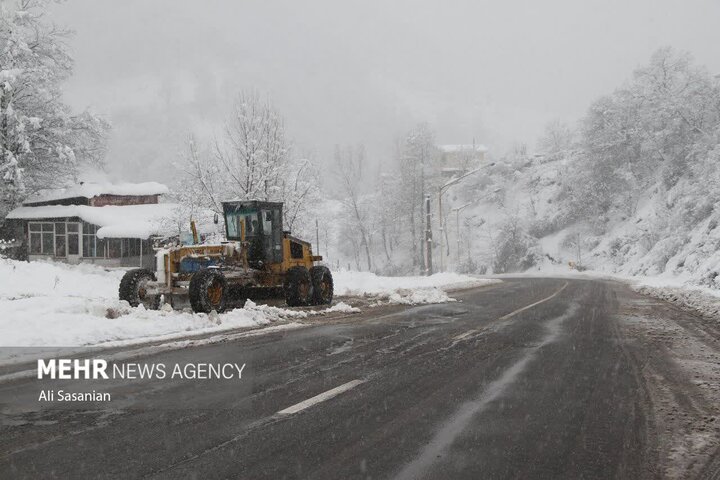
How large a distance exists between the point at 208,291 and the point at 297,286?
2.95 metres

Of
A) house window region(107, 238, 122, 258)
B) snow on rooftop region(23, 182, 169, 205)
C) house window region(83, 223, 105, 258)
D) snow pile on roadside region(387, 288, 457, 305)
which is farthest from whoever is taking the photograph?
house window region(107, 238, 122, 258)

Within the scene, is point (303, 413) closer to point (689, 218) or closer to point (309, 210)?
point (309, 210)

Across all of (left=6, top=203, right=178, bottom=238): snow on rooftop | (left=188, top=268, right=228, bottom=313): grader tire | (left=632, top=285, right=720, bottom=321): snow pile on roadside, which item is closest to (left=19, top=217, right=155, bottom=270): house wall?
(left=6, top=203, right=178, bottom=238): snow on rooftop

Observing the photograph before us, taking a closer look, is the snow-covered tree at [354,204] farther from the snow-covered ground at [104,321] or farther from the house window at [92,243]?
the snow-covered ground at [104,321]

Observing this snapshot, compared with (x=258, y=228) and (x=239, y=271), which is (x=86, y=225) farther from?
(x=239, y=271)

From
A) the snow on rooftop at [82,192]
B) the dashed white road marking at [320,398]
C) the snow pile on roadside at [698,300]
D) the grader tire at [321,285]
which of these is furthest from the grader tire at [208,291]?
the snow on rooftop at [82,192]

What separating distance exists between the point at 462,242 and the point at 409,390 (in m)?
74.2

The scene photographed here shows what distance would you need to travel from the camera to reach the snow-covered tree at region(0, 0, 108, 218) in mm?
31938

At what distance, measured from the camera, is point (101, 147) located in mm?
37969

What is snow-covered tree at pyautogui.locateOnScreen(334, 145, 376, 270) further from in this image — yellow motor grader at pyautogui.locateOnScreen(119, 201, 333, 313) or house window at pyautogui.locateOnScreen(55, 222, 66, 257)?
yellow motor grader at pyautogui.locateOnScreen(119, 201, 333, 313)

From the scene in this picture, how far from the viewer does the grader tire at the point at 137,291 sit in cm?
1298

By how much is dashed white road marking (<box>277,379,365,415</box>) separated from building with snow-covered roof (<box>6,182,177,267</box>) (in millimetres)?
33062

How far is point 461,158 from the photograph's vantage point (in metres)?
100

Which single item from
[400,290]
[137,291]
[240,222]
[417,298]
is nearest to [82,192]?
[400,290]
